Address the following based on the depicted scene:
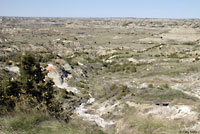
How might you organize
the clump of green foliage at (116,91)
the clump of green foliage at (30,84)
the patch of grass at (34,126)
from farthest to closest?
the clump of green foliage at (116,91) < the clump of green foliage at (30,84) < the patch of grass at (34,126)

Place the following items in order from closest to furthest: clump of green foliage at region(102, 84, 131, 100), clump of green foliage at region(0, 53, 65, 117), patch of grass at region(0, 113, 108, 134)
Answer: patch of grass at region(0, 113, 108, 134) < clump of green foliage at region(0, 53, 65, 117) < clump of green foliage at region(102, 84, 131, 100)

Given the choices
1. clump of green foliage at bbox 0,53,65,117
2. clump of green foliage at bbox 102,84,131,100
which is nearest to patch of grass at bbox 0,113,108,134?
clump of green foliage at bbox 0,53,65,117

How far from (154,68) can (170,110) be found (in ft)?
61.7

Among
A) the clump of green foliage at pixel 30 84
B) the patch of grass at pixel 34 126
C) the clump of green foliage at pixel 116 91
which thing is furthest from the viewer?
the clump of green foliage at pixel 116 91

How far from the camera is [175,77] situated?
24.6 m

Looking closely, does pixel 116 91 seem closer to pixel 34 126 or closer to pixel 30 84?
pixel 30 84

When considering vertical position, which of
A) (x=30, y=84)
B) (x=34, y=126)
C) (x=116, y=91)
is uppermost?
Answer: (x=34, y=126)

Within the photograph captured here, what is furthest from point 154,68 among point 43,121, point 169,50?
point 43,121

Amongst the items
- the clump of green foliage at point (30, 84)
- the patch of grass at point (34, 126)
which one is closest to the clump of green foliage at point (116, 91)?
the clump of green foliage at point (30, 84)

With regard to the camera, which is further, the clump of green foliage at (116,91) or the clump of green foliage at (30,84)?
the clump of green foliage at (116,91)

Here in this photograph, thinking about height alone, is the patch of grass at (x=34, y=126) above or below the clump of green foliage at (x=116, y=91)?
above

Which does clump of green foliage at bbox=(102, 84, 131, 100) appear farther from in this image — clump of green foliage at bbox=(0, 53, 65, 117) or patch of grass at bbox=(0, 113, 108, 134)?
patch of grass at bbox=(0, 113, 108, 134)

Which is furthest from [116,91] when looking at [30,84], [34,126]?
[34,126]

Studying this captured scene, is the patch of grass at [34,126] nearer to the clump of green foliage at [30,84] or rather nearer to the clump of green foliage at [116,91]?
the clump of green foliage at [30,84]
